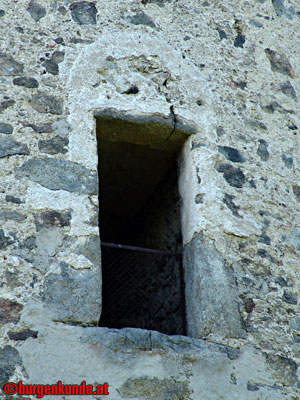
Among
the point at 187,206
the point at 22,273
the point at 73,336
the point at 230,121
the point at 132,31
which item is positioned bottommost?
the point at 73,336

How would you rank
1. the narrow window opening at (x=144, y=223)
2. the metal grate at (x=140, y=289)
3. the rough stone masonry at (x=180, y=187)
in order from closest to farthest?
the rough stone masonry at (x=180, y=187) < the narrow window opening at (x=144, y=223) < the metal grate at (x=140, y=289)

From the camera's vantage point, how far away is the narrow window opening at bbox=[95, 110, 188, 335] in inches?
175

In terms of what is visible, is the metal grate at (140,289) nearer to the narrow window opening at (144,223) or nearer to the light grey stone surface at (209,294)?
the narrow window opening at (144,223)

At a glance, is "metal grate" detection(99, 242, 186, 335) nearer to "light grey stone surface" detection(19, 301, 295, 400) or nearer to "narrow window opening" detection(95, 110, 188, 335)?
"narrow window opening" detection(95, 110, 188, 335)

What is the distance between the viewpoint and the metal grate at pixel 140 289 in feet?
15.8

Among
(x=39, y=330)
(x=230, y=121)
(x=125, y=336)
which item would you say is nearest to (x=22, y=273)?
(x=39, y=330)

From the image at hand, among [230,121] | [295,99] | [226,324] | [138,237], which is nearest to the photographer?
[226,324]

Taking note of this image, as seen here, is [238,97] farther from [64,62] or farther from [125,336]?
[125,336]

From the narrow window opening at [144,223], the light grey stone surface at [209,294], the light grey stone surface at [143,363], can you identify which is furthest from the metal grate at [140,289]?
the light grey stone surface at [143,363]

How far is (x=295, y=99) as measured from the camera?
193 inches

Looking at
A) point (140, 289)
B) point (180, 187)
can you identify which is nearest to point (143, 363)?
point (180, 187)

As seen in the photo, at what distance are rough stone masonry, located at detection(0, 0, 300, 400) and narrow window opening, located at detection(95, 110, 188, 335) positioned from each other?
228mm

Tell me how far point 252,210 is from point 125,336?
127 cm

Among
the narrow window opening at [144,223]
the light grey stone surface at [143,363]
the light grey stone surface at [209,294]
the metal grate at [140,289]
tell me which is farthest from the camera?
the metal grate at [140,289]
